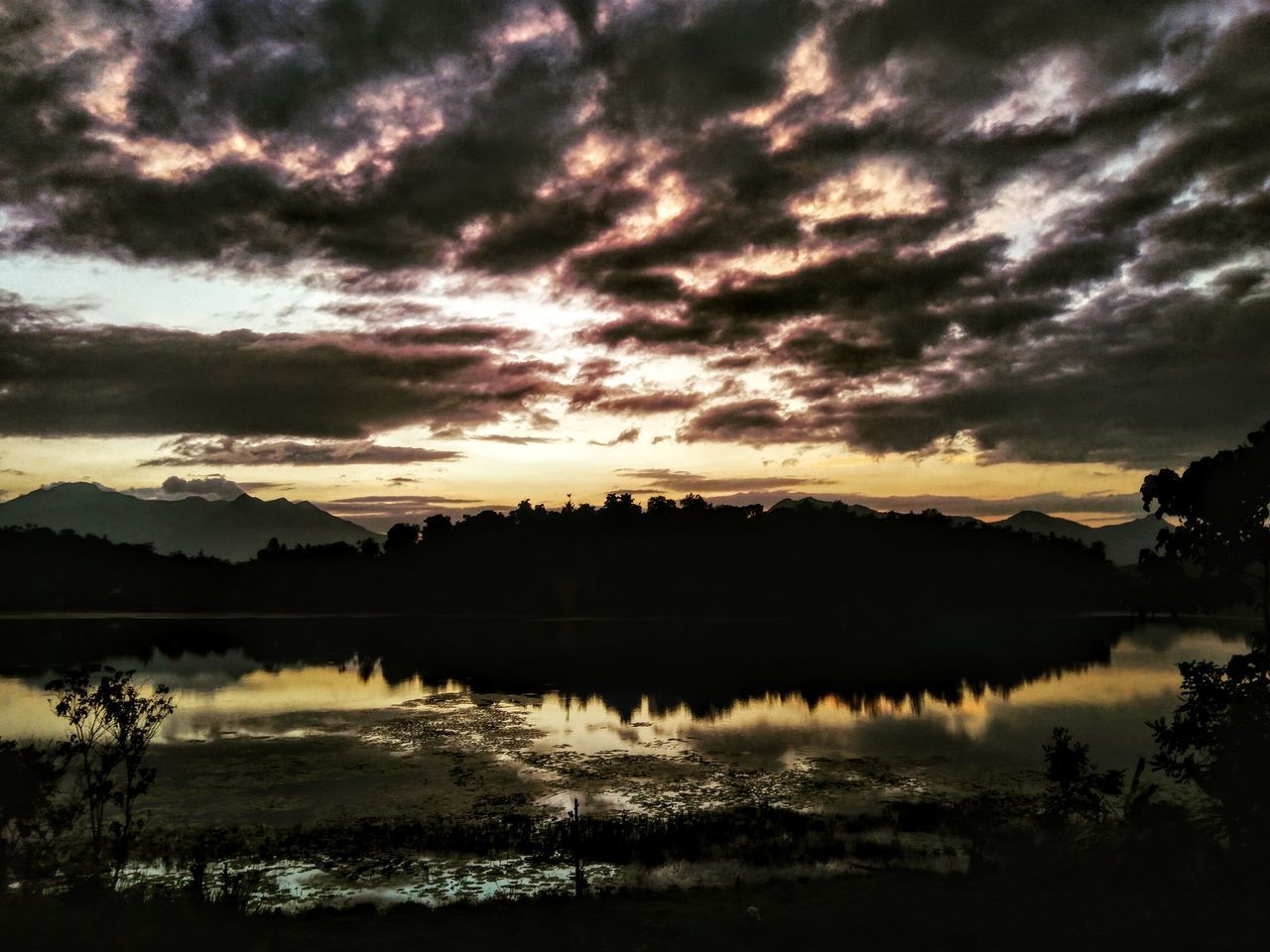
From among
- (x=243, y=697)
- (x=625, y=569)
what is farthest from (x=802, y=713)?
(x=625, y=569)

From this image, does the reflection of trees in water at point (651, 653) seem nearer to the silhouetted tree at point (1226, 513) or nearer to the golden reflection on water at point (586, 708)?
the golden reflection on water at point (586, 708)

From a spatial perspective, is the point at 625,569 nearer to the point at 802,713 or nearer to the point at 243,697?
the point at 243,697

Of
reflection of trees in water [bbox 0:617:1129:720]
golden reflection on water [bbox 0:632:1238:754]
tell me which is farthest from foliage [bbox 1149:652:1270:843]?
reflection of trees in water [bbox 0:617:1129:720]

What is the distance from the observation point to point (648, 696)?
5119 cm

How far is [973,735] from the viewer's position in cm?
3881

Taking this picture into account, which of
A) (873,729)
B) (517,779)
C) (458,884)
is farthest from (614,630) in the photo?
(458,884)

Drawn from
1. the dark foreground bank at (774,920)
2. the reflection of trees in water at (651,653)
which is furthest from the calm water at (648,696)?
the dark foreground bank at (774,920)

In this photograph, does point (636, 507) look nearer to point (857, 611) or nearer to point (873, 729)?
point (857, 611)

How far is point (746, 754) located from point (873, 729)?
9.42 meters

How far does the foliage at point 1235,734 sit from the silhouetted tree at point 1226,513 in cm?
103

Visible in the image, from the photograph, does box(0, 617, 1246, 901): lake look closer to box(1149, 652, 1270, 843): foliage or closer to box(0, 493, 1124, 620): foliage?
box(1149, 652, 1270, 843): foliage

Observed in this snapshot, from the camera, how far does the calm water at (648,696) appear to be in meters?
37.6

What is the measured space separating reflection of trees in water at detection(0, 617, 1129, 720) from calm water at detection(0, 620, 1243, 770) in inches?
15.0

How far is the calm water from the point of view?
37594 mm
